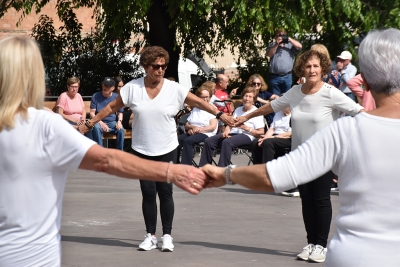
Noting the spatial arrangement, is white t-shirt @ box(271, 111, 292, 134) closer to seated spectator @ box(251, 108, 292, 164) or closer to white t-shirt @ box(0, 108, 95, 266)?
seated spectator @ box(251, 108, 292, 164)

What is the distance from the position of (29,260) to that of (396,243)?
62.1 inches

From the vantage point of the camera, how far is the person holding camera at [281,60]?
56.1 feet

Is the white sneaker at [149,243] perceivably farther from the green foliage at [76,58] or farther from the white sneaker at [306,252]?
the green foliage at [76,58]

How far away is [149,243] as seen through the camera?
27.0ft

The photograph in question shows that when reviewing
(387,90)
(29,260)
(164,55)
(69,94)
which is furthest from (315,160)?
(69,94)

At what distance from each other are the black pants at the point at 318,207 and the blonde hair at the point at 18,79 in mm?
4306

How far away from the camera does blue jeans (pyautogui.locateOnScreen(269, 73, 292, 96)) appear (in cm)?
1730

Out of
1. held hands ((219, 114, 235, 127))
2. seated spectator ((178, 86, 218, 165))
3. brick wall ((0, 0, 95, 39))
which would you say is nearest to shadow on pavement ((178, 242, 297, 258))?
held hands ((219, 114, 235, 127))

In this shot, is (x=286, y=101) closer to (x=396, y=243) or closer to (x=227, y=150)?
(x=396, y=243)

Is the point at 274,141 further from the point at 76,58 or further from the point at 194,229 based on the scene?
the point at 76,58

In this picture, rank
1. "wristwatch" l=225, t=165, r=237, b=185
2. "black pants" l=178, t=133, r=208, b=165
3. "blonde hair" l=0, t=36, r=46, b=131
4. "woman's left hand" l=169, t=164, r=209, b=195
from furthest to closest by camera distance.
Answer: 1. "black pants" l=178, t=133, r=208, b=165
2. "woman's left hand" l=169, t=164, r=209, b=195
3. "wristwatch" l=225, t=165, r=237, b=185
4. "blonde hair" l=0, t=36, r=46, b=131

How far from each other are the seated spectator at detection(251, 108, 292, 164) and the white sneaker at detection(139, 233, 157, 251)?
4.78m

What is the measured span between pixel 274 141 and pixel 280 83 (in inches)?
181

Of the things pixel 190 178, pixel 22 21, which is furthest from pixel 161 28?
pixel 190 178
